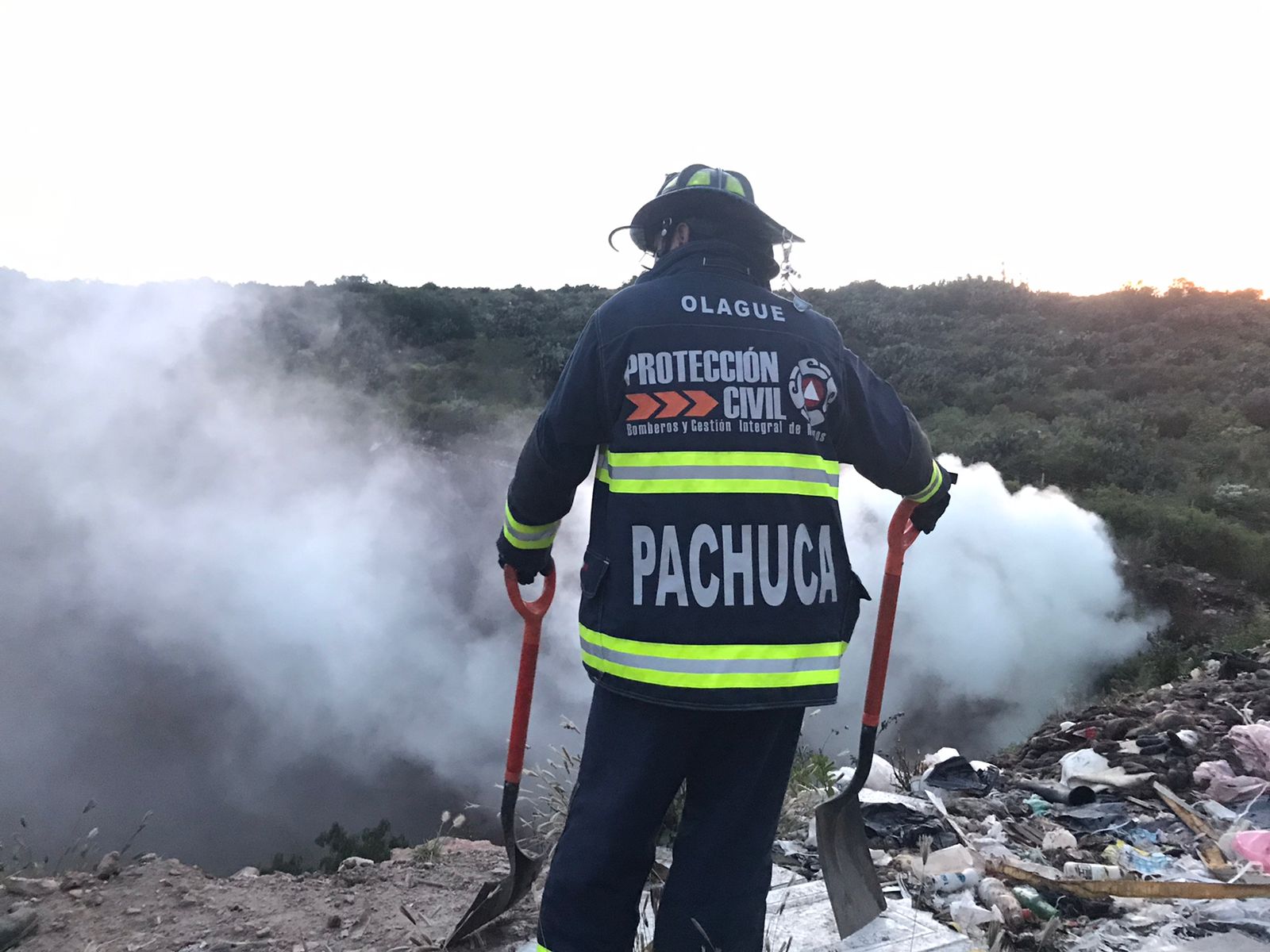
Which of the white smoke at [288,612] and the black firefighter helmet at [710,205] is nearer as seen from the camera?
the black firefighter helmet at [710,205]

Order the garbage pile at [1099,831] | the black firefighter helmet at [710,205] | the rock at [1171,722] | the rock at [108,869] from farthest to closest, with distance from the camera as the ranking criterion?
the rock at [1171,722] → the rock at [108,869] → the garbage pile at [1099,831] → the black firefighter helmet at [710,205]

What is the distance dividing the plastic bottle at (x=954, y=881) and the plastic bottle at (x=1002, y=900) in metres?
0.03

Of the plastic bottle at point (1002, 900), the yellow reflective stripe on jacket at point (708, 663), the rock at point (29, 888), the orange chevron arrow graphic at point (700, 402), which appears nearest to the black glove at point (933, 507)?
the yellow reflective stripe on jacket at point (708, 663)

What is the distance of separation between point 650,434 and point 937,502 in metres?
0.97

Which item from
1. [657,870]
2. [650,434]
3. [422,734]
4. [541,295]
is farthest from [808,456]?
[541,295]

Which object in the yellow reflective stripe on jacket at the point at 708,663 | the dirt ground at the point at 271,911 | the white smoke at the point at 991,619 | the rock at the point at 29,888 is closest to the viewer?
the yellow reflective stripe on jacket at the point at 708,663

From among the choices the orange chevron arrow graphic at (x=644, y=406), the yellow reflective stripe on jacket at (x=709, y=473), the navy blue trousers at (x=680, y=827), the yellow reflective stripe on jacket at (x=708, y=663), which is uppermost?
the orange chevron arrow graphic at (x=644, y=406)

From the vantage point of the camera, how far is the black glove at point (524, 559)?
202 cm

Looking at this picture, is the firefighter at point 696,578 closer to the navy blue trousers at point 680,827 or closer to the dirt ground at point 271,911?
the navy blue trousers at point 680,827

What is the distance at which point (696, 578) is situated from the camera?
5.33ft

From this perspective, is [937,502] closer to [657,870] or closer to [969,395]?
[657,870]

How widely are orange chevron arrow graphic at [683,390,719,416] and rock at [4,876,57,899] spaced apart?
9.88 ft

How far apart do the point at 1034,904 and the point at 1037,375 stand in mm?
12652

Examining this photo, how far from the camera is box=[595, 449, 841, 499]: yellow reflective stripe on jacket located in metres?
1.65
